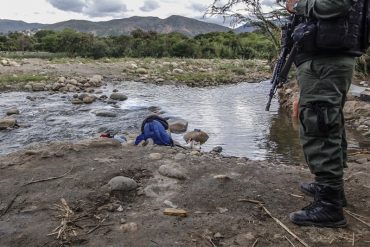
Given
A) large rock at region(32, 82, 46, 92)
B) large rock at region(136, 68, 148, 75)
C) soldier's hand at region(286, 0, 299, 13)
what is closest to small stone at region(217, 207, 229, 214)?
soldier's hand at region(286, 0, 299, 13)

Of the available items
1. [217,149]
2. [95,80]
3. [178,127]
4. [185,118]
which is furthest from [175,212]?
[95,80]

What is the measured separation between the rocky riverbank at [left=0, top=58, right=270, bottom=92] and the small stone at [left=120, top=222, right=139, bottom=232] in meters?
11.3

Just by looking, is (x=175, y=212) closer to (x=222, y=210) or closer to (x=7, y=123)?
(x=222, y=210)

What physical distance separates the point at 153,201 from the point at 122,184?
1.27ft

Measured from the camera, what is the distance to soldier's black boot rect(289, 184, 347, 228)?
10.7ft

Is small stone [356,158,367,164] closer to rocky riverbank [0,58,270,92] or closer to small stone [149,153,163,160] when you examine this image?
small stone [149,153,163,160]

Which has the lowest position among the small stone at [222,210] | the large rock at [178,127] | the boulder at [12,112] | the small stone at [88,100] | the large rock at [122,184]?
the boulder at [12,112]

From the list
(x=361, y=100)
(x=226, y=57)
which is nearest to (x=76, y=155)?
(x=361, y=100)

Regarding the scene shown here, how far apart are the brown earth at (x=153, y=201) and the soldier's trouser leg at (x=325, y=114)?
19.2 inches

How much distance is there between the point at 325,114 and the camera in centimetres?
313

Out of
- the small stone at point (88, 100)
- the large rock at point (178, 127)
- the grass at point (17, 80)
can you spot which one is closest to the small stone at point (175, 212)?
the large rock at point (178, 127)

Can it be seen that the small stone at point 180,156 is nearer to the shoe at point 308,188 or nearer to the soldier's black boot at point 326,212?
the shoe at point 308,188

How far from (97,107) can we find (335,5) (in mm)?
8712

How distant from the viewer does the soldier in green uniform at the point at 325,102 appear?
3.10 m
